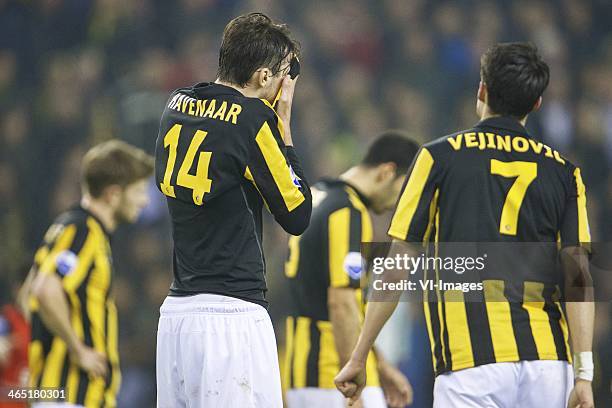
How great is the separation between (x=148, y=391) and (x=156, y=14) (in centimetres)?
380

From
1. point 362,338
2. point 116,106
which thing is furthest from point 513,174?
point 116,106

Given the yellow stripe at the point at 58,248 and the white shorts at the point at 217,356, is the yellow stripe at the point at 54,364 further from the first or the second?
the white shorts at the point at 217,356

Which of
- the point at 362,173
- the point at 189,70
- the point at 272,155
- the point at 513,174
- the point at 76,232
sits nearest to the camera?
the point at 272,155

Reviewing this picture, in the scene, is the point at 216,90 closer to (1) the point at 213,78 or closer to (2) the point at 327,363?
(2) the point at 327,363

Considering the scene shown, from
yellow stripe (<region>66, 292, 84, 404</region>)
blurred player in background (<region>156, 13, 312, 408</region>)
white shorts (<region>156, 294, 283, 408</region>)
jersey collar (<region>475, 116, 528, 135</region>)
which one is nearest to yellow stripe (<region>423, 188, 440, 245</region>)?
jersey collar (<region>475, 116, 528, 135</region>)

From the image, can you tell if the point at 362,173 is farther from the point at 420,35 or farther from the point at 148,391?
the point at 420,35

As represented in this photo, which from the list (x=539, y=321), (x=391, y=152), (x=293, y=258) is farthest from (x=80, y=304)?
(x=539, y=321)

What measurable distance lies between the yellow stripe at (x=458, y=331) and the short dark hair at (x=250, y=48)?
1096 millimetres

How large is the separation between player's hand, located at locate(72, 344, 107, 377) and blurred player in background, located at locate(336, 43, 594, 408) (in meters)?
2.27

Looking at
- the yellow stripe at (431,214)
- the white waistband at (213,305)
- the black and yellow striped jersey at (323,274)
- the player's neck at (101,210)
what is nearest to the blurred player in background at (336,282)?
the black and yellow striped jersey at (323,274)

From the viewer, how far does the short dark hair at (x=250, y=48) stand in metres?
3.38

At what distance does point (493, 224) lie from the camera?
3604 millimetres

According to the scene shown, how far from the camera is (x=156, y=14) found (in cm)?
965

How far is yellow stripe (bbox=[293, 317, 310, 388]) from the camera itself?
16.7ft
